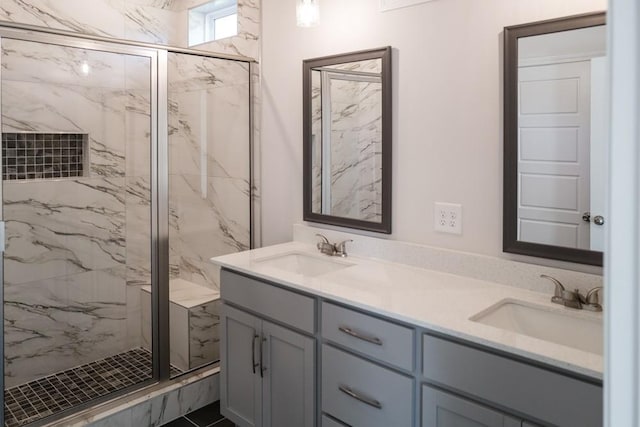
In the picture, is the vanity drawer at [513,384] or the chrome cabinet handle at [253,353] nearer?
the vanity drawer at [513,384]

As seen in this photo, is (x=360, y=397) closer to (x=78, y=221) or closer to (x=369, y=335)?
(x=369, y=335)

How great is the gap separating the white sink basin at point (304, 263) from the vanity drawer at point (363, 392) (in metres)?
0.60

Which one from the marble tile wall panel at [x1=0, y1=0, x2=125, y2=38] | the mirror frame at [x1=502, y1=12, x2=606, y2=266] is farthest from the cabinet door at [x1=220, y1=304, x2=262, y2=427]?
the marble tile wall panel at [x1=0, y1=0, x2=125, y2=38]

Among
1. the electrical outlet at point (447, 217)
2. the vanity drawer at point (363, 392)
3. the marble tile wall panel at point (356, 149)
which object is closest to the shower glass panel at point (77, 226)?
the marble tile wall panel at point (356, 149)

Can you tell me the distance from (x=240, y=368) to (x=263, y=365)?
0.60 feet

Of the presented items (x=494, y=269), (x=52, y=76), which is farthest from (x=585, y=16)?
(x=52, y=76)

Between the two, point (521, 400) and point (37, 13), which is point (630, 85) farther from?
point (37, 13)

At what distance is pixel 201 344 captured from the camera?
114 inches

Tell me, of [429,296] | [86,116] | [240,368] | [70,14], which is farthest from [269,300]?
[70,14]

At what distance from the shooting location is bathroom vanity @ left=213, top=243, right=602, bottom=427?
1404 millimetres

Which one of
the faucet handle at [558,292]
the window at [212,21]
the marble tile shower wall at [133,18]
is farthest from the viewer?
the window at [212,21]

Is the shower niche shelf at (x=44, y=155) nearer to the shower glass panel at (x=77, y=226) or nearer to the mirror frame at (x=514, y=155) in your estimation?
the shower glass panel at (x=77, y=226)

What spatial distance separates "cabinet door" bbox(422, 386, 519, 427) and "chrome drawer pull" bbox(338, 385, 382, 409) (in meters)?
0.19

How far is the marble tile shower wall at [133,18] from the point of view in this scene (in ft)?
9.34
